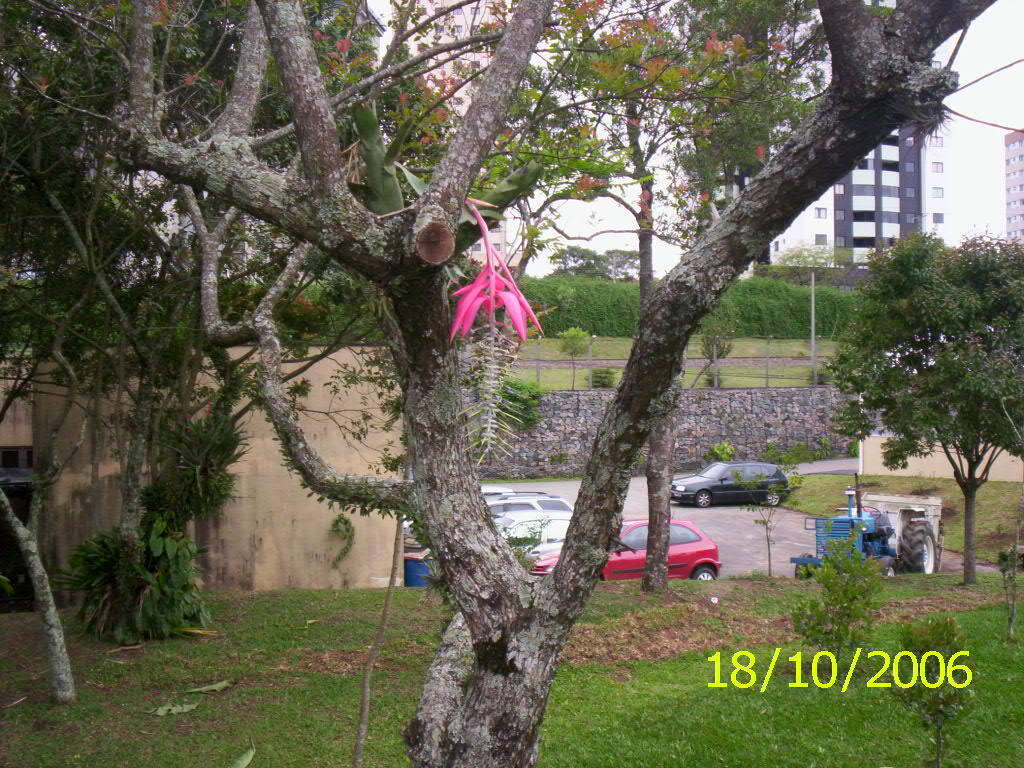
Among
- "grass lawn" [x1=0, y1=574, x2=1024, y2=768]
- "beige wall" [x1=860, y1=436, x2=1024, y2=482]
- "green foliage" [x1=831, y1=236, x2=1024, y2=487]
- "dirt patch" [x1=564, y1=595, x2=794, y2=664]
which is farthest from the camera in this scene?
"beige wall" [x1=860, y1=436, x2=1024, y2=482]

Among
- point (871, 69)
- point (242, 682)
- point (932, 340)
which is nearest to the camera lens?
point (871, 69)

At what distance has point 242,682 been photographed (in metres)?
5.99

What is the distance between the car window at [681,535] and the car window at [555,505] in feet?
11.7

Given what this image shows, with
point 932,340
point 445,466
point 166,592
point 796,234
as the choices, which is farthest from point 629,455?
point 796,234

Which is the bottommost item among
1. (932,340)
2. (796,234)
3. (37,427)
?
(37,427)

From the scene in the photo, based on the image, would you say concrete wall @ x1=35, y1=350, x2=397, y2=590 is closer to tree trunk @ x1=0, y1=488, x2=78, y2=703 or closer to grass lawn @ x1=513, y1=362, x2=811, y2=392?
tree trunk @ x1=0, y1=488, x2=78, y2=703

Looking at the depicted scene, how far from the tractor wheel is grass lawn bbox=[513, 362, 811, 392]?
1269cm

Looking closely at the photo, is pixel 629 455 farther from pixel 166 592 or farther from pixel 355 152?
pixel 166 592

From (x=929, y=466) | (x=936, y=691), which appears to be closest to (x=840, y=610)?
(x=936, y=691)

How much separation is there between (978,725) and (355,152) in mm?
5177

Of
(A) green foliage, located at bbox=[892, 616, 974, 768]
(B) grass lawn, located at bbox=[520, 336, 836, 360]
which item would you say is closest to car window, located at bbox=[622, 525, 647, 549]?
(A) green foliage, located at bbox=[892, 616, 974, 768]

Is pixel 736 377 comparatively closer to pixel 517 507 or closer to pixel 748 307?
pixel 748 307

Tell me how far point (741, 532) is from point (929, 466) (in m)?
5.96

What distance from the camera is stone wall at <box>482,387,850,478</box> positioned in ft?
77.6
